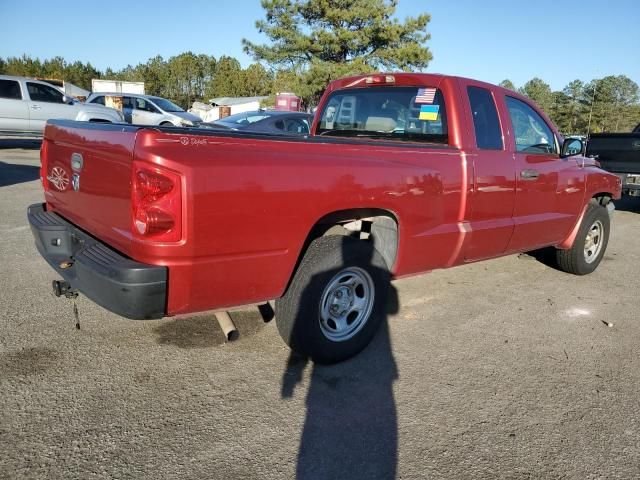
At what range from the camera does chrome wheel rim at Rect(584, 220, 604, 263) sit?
5.64 metres

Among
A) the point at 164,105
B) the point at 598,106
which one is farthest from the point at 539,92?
the point at 164,105

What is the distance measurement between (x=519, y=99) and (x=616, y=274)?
2.66 meters

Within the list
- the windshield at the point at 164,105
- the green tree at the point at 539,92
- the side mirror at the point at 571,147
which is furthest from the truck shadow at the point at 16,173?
the green tree at the point at 539,92

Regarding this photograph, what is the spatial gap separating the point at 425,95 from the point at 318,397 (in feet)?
7.96

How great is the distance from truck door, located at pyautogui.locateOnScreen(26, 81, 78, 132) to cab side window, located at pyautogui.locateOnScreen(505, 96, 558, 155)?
13508mm

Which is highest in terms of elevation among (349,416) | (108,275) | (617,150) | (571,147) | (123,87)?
(123,87)

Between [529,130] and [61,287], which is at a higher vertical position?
[529,130]

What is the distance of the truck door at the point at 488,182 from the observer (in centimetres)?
385

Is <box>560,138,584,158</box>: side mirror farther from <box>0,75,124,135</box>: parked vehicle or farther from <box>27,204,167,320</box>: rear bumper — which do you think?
<box>0,75,124,135</box>: parked vehicle

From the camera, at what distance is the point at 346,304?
337 centimetres

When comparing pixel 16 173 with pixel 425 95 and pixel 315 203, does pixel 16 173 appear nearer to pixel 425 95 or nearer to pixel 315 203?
pixel 425 95

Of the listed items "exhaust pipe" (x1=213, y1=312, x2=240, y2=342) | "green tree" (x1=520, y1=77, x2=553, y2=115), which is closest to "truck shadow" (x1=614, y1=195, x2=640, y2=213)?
"exhaust pipe" (x1=213, y1=312, x2=240, y2=342)

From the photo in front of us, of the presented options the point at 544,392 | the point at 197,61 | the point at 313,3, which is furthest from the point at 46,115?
the point at 197,61

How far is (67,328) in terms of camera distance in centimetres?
360
